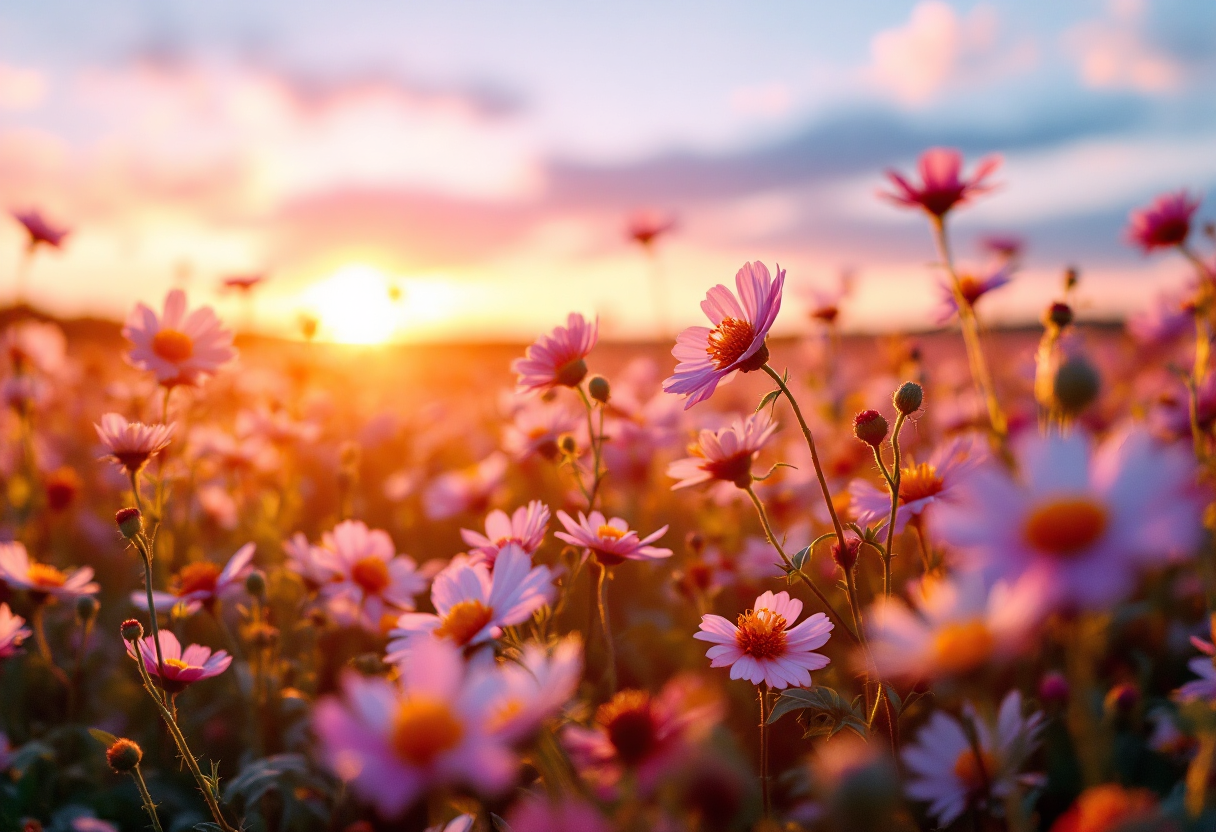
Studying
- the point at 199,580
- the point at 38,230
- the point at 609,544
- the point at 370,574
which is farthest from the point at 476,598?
the point at 38,230

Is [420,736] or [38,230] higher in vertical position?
[38,230]

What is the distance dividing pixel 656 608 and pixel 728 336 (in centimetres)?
183

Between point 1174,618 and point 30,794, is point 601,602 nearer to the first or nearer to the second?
point 30,794

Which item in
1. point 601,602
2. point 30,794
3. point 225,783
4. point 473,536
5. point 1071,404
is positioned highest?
point 1071,404

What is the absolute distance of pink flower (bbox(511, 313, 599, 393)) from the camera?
5.64 feet

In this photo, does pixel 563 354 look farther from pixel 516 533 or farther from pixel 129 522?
pixel 129 522

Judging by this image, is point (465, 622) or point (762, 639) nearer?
point (465, 622)

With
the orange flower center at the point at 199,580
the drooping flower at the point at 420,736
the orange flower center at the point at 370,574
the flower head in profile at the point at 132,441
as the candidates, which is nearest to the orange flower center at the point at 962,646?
the drooping flower at the point at 420,736

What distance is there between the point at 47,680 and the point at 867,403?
3693mm

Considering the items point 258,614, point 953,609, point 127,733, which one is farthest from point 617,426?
point 953,609

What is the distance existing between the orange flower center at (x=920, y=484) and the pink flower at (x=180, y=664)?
1.36 metres

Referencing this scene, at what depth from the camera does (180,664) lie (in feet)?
5.22

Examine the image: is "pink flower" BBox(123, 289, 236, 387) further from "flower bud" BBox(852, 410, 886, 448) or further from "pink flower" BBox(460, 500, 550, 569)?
"flower bud" BBox(852, 410, 886, 448)

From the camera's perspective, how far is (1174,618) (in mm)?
2764
